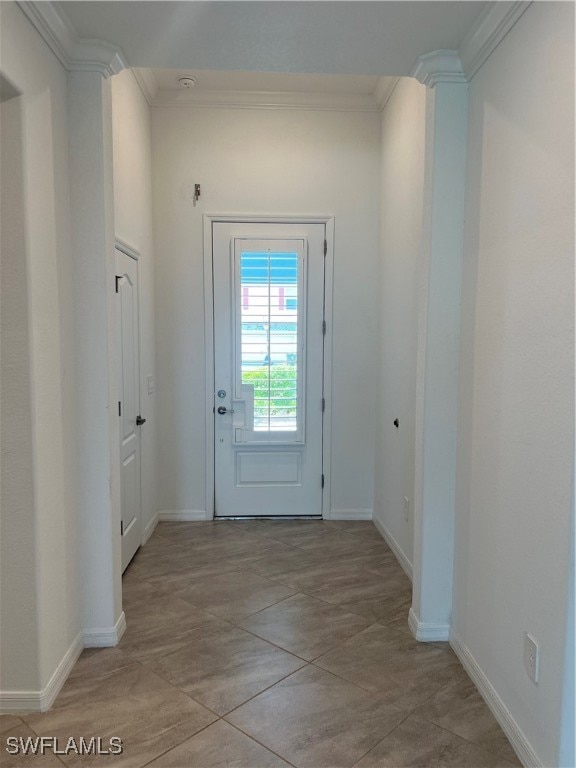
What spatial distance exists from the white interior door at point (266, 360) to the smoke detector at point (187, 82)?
918 millimetres

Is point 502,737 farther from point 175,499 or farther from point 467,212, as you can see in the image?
point 175,499

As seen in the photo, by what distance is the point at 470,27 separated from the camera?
197 cm

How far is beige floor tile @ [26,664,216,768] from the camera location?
5.84ft

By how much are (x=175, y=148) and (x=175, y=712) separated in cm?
346

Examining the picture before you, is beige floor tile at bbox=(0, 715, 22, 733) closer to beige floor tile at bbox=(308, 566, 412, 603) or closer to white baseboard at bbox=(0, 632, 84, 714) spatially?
white baseboard at bbox=(0, 632, 84, 714)

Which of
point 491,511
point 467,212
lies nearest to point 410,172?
point 467,212

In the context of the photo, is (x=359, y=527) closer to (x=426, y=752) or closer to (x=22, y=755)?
(x=426, y=752)

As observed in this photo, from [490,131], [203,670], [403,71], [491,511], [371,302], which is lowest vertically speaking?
[203,670]

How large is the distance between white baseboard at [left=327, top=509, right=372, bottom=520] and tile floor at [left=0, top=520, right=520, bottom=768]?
0.82 m

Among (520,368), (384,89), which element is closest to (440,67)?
(520,368)

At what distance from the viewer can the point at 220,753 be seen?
175 cm

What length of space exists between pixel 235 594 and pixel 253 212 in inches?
102

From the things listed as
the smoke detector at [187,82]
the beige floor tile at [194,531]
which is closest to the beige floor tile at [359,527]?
the beige floor tile at [194,531]

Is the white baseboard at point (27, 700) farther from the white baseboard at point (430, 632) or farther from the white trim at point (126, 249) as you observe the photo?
the white trim at point (126, 249)
